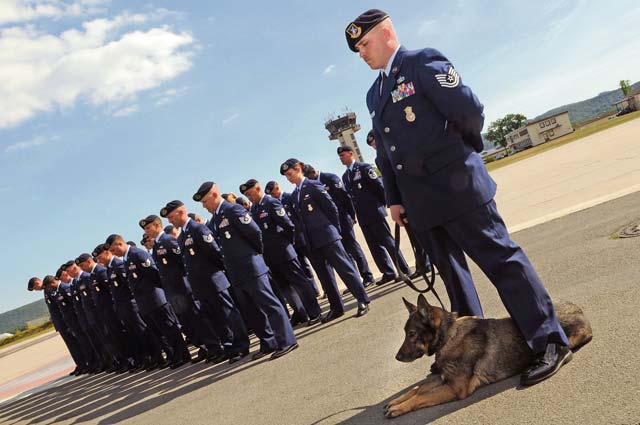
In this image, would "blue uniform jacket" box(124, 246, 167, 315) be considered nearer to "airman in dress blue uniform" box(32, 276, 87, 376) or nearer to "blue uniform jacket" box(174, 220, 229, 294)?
"blue uniform jacket" box(174, 220, 229, 294)

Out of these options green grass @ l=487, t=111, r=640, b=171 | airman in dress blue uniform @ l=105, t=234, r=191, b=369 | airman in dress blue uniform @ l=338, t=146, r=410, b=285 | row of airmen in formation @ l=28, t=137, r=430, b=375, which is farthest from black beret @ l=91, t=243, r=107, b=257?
green grass @ l=487, t=111, r=640, b=171

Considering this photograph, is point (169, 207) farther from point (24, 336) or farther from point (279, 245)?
point (24, 336)

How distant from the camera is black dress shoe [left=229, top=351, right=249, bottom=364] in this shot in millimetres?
7461

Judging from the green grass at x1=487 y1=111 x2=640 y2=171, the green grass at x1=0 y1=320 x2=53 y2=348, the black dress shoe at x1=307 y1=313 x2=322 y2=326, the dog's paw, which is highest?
the green grass at x1=0 y1=320 x2=53 y2=348

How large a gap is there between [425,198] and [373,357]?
2.02 meters

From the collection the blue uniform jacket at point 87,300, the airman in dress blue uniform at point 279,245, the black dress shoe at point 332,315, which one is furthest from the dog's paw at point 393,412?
the blue uniform jacket at point 87,300

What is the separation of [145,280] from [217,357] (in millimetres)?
2034

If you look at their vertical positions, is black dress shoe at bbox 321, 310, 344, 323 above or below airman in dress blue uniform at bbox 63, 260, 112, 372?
below

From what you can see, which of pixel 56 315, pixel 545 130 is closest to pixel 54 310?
pixel 56 315

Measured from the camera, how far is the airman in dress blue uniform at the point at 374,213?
878 centimetres

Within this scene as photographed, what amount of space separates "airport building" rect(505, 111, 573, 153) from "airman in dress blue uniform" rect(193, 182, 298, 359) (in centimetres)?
→ 11412

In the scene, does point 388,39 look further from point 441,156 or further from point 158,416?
point 158,416

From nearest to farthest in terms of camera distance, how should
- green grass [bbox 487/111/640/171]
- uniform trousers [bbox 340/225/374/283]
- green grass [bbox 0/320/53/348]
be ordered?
uniform trousers [bbox 340/225/374/283]
green grass [bbox 0/320/53/348]
green grass [bbox 487/111/640/171]

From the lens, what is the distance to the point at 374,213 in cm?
879
